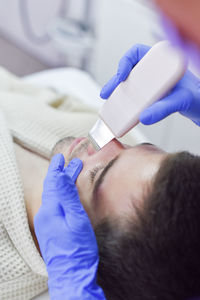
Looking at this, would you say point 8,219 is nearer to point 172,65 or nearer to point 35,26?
point 172,65

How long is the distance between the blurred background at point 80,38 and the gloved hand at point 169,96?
0.20 m

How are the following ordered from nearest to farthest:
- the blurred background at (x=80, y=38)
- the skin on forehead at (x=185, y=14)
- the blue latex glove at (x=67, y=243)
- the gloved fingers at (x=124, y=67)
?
the skin on forehead at (x=185, y=14)
the blue latex glove at (x=67, y=243)
the gloved fingers at (x=124, y=67)
the blurred background at (x=80, y=38)

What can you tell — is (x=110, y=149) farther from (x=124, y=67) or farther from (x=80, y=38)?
(x=80, y=38)

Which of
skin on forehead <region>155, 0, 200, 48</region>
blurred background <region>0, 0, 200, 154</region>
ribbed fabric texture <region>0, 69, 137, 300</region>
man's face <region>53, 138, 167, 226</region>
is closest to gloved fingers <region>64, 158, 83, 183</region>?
man's face <region>53, 138, 167, 226</region>

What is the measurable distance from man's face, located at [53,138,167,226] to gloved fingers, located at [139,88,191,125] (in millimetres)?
94

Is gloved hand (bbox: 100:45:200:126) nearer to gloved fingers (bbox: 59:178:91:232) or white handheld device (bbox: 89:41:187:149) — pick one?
white handheld device (bbox: 89:41:187:149)

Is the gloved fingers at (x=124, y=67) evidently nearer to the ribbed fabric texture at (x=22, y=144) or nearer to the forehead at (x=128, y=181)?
the forehead at (x=128, y=181)

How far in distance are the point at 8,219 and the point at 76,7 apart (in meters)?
1.94

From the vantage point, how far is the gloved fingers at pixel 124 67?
0.91m

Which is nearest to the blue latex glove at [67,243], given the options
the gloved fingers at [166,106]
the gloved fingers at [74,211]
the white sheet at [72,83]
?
the gloved fingers at [74,211]

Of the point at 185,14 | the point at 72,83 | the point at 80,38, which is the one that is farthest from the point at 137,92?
the point at 80,38

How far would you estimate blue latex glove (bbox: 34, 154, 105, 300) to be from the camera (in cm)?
78

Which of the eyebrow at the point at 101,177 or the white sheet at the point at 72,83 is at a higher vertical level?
the eyebrow at the point at 101,177

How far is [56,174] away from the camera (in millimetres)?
904
